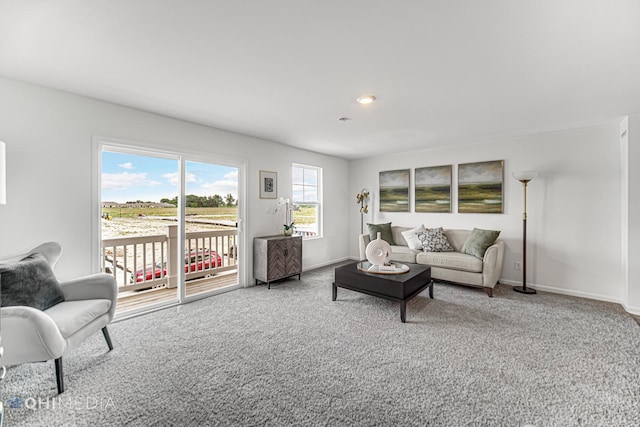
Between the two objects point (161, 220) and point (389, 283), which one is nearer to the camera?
point (389, 283)

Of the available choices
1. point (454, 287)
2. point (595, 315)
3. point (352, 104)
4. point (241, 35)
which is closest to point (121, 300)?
point (241, 35)

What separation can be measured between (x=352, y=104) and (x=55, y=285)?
10.3 ft

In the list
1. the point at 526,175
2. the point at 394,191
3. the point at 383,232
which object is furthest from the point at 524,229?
the point at 394,191

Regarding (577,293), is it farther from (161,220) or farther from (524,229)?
(161,220)

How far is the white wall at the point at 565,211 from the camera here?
358 cm

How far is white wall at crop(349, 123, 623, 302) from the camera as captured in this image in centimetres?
358

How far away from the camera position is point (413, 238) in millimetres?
4781

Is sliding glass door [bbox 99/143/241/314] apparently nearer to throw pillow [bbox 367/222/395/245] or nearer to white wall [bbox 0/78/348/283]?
white wall [bbox 0/78/348/283]

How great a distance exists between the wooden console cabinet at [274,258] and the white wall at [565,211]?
10.2ft

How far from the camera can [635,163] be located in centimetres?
316

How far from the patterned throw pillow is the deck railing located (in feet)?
10.9

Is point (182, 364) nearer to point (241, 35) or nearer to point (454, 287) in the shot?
point (241, 35)

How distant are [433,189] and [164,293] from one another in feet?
15.9

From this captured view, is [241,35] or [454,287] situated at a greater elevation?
[241,35]
